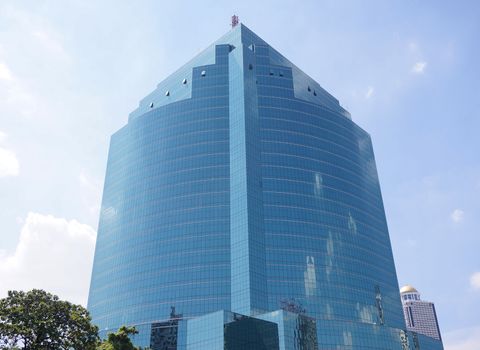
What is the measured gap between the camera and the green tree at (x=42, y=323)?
49219 millimetres

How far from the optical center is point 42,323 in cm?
5012

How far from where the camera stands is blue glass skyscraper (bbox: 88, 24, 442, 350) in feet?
376

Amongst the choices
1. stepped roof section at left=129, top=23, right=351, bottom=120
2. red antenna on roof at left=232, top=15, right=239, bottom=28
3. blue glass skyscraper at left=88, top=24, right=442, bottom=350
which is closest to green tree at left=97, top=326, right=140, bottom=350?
blue glass skyscraper at left=88, top=24, right=442, bottom=350

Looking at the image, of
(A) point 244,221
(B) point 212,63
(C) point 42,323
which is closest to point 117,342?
(C) point 42,323

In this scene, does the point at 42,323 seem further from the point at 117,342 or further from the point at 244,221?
the point at 244,221

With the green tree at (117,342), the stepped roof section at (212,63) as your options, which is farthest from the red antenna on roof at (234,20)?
the green tree at (117,342)

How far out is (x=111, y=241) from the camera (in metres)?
142

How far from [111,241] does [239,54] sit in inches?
2869

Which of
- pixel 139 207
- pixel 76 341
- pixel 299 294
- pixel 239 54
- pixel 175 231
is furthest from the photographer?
pixel 239 54

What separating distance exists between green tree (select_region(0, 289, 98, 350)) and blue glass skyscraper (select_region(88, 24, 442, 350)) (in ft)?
156

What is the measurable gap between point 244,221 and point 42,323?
7533 cm

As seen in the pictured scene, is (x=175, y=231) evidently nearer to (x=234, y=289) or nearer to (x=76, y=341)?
(x=234, y=289)

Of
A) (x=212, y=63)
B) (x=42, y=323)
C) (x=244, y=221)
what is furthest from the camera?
(x=212, y=63)

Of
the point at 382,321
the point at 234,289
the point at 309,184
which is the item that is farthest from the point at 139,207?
the point at 382,321
